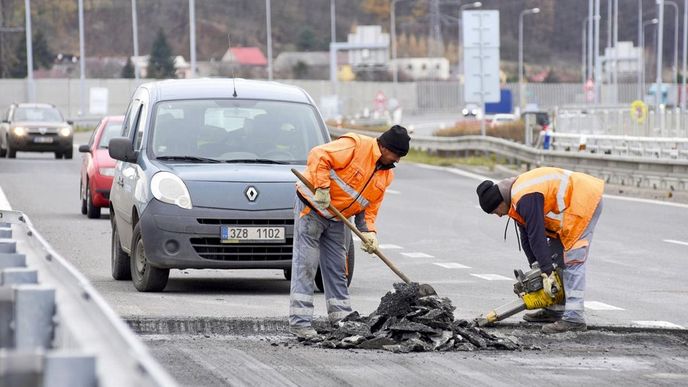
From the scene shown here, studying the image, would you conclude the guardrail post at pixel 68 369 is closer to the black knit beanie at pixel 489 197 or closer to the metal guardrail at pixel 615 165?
the black knit beanie at pixel 489 197

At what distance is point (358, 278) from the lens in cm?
1434

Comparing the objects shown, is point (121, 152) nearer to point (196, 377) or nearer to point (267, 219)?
point (267, 219)

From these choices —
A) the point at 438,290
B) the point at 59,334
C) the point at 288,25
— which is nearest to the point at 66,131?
the point at 438,290

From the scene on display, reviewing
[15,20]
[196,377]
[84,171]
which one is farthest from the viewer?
[15,20]

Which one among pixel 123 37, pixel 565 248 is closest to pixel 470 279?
pixel 565 248

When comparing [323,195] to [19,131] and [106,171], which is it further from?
[19,131]

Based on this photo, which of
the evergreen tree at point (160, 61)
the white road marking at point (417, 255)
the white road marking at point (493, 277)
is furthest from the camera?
the evergreen tree at point (160, 61)

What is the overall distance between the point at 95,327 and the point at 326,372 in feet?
14.5

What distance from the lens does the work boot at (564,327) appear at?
33.8 ft

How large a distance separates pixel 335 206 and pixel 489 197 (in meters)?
0.98

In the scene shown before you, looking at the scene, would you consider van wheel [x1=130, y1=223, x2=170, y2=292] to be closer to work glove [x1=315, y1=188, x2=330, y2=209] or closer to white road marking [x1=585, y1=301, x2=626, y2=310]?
work glove [x1=315, y1=188, x2=330, y2=209]

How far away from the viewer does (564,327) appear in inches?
406

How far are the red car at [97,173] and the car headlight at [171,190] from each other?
28.3 ft

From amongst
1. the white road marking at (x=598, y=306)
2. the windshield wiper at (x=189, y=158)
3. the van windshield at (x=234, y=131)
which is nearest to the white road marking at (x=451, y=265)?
the van windshield at (x=234, y=131)
